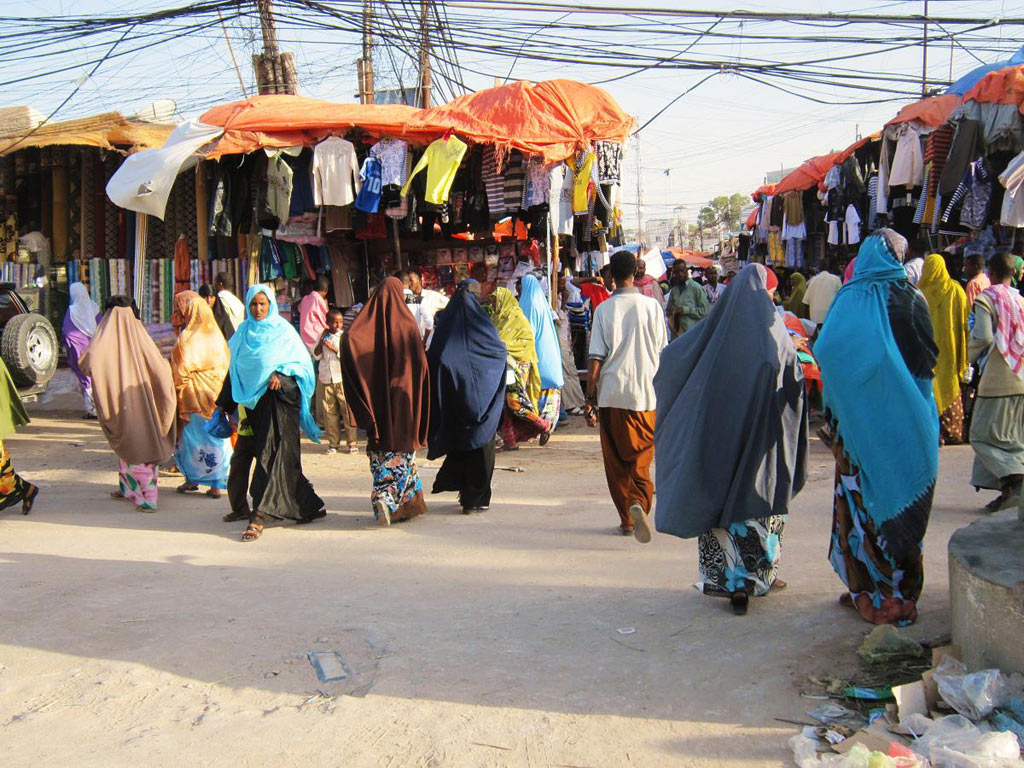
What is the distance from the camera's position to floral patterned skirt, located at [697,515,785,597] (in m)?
4.11

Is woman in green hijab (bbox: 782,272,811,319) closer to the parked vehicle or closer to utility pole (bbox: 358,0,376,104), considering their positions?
utility pole (bbox: 358,0,376,104)

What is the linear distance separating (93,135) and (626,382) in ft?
28.8

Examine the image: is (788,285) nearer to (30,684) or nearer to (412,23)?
(412,23)

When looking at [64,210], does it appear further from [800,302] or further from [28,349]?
[800,302]

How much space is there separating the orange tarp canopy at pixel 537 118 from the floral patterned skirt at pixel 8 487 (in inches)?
207

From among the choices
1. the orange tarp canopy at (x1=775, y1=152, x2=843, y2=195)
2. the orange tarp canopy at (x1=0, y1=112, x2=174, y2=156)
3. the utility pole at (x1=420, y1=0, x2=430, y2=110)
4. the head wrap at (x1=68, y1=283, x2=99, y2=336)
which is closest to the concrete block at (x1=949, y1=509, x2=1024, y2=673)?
the head wrap at (x1=68, y1=283, x2=99, y2=336)

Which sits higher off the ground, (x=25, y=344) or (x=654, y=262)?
(x=654, y=262)

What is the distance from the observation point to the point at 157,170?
9695 mm

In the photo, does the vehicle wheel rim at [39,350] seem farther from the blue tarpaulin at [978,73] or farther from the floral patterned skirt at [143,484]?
the blue tarpaulin at [978,73]

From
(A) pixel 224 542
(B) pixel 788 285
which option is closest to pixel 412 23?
(B) pixel 788 285

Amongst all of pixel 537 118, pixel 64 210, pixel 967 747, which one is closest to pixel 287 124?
pixel 537 118

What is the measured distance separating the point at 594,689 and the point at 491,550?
2128mm

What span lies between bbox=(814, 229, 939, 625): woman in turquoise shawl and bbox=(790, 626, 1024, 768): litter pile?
22.5 inches

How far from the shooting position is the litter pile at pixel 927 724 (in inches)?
105
